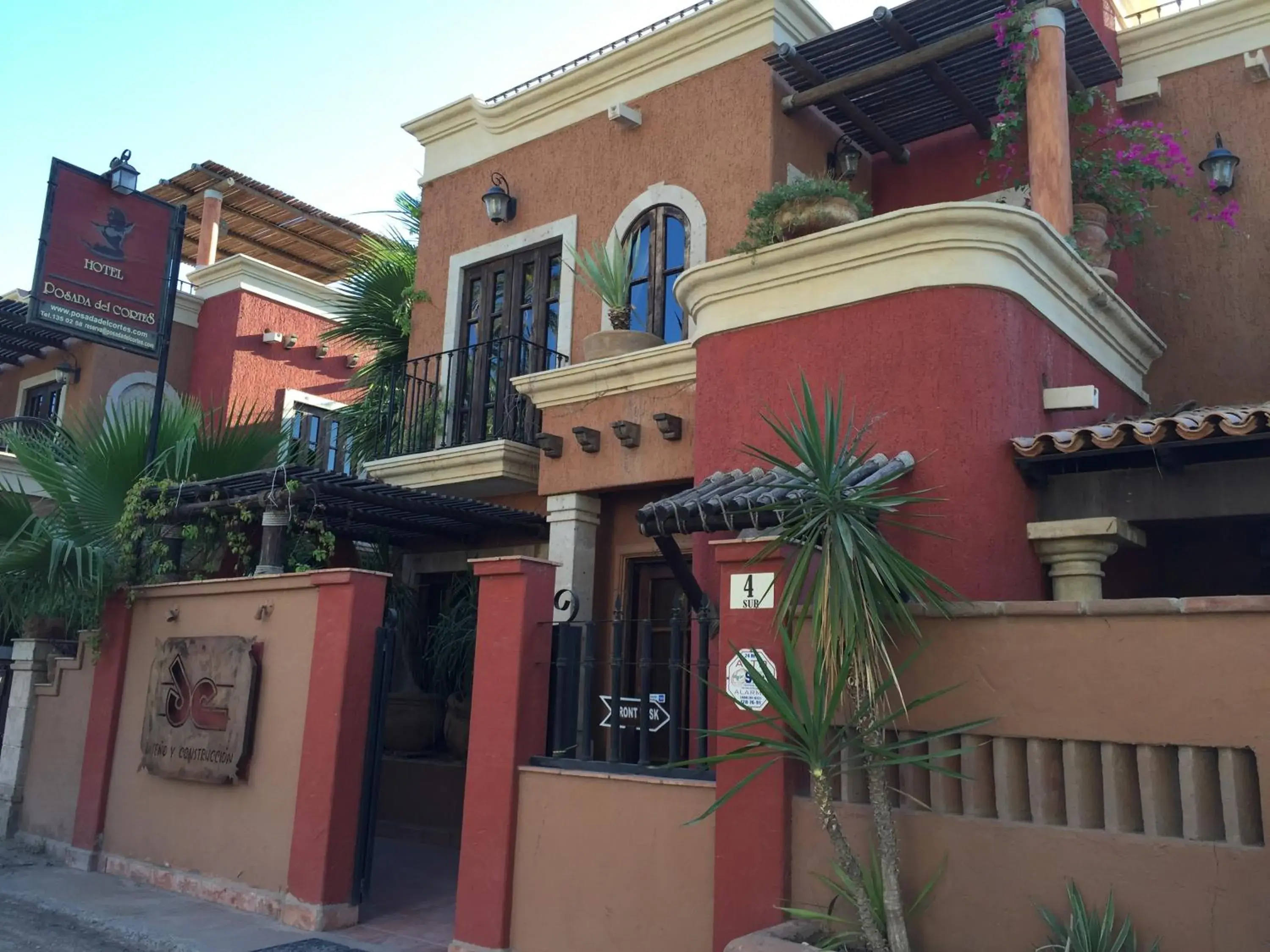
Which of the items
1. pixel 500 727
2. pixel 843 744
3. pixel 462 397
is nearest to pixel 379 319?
pixel 462 397

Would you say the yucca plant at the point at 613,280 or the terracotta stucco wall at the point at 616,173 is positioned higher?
the terracotta stucco wall at the point at 616,173

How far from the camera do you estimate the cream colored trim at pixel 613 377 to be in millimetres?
8891

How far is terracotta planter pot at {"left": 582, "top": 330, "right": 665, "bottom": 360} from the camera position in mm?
9914

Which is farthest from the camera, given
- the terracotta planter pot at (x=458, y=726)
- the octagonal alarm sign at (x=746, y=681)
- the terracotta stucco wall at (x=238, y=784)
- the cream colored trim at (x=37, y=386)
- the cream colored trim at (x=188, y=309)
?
the cream colored trim at (x=188, y=309)

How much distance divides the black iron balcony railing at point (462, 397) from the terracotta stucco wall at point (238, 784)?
3086 millimetres

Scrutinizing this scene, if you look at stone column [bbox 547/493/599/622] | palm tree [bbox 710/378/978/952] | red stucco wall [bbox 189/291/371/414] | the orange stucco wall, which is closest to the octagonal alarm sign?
palm tree [bbox 710/378/978/952]

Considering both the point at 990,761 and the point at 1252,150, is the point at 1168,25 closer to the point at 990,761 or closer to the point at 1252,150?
the point at 1252,150

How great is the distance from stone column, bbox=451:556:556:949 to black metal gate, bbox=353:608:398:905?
Result: 1.09 meters

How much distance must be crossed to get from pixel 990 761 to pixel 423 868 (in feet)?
20.2

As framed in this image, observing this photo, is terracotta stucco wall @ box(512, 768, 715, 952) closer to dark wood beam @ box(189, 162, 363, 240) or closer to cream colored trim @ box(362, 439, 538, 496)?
cream colored trim @ box(362, 439, 538, 496)

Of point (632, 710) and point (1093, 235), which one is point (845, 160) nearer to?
point (1093, 235)

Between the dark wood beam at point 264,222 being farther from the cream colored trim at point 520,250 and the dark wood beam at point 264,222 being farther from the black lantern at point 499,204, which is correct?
the black lantern at point 499,204

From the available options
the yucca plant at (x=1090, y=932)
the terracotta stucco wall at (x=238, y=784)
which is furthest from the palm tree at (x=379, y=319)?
the yucca plant at (x=1090, y=932)

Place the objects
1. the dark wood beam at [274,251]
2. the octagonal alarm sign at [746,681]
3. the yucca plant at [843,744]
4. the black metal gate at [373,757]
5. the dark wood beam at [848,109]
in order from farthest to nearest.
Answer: the dark wood beam at [274,251] → the dark wood beam at [848,109] → the black metal gate at [373,757] → the octagonal alarm sign at [746,681] → the yucca plant at [843,744]
